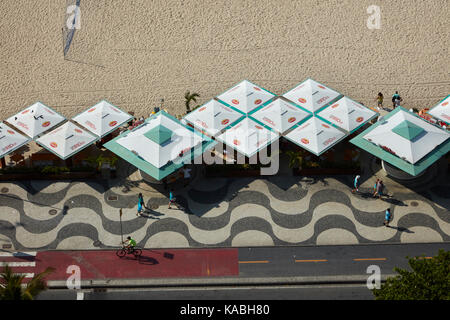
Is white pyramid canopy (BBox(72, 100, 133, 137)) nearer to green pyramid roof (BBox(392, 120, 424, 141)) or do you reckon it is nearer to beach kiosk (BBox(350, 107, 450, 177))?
beach kiosk (BBox(350, 107, 450, 177))

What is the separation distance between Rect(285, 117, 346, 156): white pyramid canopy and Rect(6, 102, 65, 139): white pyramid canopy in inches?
735

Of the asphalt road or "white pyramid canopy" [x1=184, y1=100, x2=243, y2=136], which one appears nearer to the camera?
the asphalt road

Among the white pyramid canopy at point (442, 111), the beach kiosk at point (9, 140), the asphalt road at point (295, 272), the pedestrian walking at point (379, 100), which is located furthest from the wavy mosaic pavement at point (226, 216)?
the pedestrian walking at point (379, 100)

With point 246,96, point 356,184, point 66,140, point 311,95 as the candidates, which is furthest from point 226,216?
point 66,140

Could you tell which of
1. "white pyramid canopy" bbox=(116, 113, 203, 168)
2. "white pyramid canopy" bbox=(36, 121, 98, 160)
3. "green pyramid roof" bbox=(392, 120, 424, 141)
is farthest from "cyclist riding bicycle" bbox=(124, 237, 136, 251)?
"green pyramid roof" bbox=(392, 120, 424, 141)

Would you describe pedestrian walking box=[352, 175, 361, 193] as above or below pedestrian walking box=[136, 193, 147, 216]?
above

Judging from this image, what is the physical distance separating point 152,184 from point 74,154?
6473 millimetres

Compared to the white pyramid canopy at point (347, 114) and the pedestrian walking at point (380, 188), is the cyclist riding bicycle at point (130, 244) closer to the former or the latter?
the white pyramid canopy at point (347, 114)

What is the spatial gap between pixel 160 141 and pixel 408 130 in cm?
1826

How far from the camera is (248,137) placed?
38.0 metres

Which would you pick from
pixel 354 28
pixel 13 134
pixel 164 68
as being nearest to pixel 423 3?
pixel 354 28

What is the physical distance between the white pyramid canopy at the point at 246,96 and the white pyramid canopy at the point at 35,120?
13470 millimetres

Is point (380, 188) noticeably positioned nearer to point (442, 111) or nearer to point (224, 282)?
point (442, 111)

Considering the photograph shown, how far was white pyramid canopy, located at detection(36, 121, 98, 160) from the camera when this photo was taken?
3766 cm
